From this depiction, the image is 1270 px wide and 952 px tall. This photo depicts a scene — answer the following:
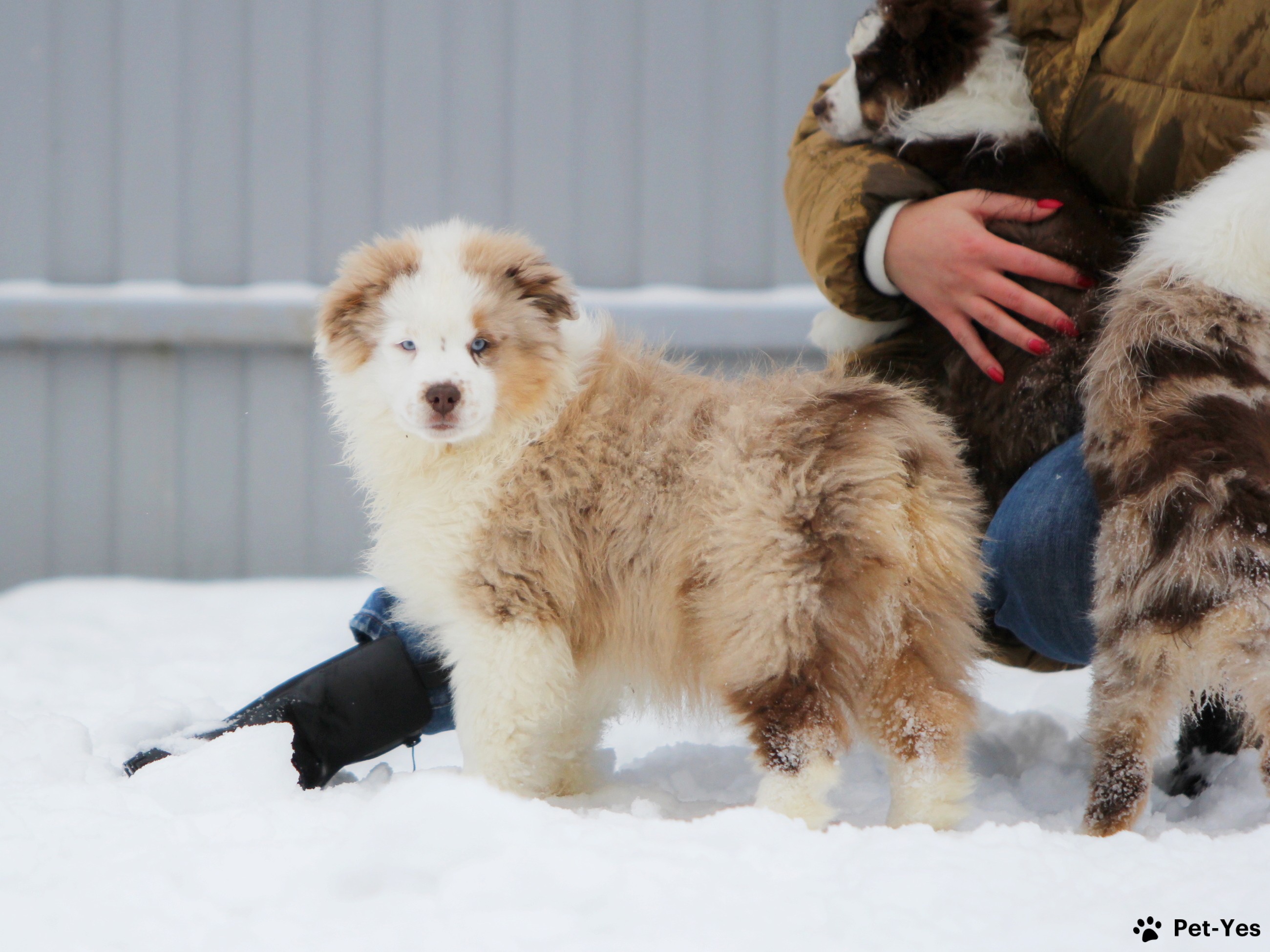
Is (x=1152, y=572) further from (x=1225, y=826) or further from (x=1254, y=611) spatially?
(x=1225, y=826)

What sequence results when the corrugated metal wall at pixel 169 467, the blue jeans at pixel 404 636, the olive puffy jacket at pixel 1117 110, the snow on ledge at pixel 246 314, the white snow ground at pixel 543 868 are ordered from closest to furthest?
the white snow ground at pixel 543 868 → the olive puffy jacket at pixel 1117 110 → the blue jeans at pixel 404 636 → the snow on ledge at pixel 246 314 → the corrugated metal wall at pixel 169 467

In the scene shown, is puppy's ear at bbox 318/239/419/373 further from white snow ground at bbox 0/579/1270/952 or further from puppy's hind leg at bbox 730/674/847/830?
puppy's hind leg at bbox 730/674/847/830

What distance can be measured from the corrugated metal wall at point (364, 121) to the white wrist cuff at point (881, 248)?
232cm

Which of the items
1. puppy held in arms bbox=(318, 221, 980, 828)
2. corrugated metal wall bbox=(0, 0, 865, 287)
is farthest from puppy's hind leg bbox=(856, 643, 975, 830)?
corrugated metal wall bbox=(0, 0, 865, 287)

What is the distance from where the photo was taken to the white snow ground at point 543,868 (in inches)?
49.1

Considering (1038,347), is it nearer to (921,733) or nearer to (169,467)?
(921,733)

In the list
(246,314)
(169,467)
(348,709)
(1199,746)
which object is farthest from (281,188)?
(1199,746)

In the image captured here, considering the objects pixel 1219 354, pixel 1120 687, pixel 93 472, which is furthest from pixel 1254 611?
pixel 93 472

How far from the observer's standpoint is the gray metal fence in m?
4.38

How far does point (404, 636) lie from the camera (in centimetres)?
242

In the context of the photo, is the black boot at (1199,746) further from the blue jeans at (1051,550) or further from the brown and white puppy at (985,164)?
the brown and white puppy at (985,164)

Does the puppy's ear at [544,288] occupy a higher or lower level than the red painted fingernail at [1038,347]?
higher

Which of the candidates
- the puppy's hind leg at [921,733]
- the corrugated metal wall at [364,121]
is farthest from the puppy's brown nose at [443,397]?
the corrugated metal wall at [364,121]

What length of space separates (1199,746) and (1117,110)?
150 cm
